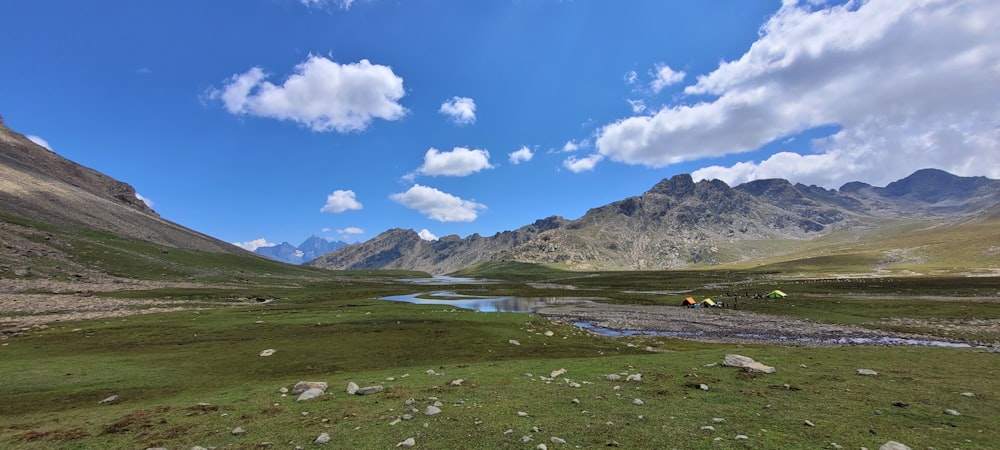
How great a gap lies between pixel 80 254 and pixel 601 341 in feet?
482

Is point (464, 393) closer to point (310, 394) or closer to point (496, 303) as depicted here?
point (310, 394)

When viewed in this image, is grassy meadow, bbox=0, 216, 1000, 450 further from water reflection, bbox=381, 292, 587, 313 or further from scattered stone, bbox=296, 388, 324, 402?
water reflection, bbox=381, 292, 587, 313

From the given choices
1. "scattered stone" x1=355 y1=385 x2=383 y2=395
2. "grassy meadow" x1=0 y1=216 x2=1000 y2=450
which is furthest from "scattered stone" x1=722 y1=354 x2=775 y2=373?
"scattered stone" x1=355 y1=385 x2=383 y2=395

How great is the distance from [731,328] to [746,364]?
40895 millimetres

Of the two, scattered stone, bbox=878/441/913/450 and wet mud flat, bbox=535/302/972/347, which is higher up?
scattered stone, bbox=878/441/913/450

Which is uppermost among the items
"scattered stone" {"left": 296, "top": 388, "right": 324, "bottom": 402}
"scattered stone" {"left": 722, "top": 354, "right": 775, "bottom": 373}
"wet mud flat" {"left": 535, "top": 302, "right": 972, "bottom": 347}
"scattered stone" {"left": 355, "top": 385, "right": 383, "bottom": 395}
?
"scattered stone" {"left": 296, "top": 388, "right": 324, "bottom": 402}

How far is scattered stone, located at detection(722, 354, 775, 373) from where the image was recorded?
890 inches

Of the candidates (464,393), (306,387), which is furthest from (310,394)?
(464,393)

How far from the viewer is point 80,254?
11244cm

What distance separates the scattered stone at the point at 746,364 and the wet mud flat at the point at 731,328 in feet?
88.4

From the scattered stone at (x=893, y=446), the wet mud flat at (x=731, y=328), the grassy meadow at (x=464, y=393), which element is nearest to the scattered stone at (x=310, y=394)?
the grassy meadow at (x=464, y=393)

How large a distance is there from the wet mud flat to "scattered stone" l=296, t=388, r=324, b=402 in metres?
42.5

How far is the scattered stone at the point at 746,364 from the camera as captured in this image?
74.1ft

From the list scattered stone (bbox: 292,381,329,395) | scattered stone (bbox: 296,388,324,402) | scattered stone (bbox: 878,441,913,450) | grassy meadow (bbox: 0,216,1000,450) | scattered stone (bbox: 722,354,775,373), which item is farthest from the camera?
scattered stone (bbox: 722,354,775,373)
